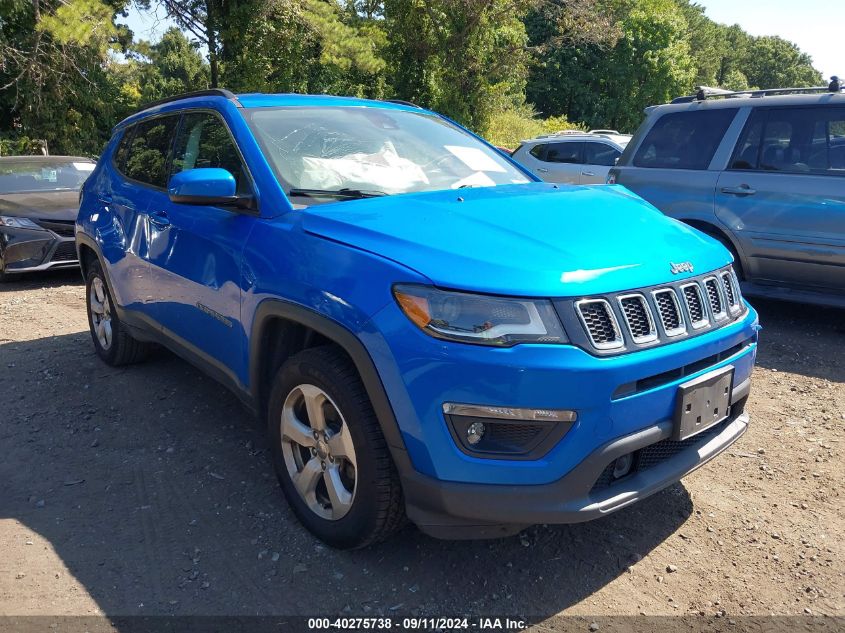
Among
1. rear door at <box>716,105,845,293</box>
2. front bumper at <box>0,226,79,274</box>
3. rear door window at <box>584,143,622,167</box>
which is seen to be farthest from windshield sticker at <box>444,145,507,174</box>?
rear door window at <box>584,143,622,167</box>

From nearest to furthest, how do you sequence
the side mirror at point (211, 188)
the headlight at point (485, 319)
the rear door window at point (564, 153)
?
the headlight at point (485, 319)
the side mirror at point (211, 188)
the rear door window at point (564, 153)

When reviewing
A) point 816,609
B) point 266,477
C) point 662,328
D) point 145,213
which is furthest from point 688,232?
point 145,213

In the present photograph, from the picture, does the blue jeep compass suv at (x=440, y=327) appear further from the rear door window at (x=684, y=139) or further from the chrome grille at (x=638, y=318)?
the rear door window at (x=684, y=139)

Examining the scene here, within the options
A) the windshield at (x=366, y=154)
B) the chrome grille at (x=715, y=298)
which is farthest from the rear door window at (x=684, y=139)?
the chrome grille at (x=715, y=298)

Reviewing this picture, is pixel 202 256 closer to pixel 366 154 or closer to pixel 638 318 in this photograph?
pixel 366 154

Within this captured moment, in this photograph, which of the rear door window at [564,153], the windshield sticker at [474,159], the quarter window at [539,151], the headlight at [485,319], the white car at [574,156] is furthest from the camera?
the quarter window at [539,151]

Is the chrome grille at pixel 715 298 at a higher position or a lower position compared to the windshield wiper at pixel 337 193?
lower

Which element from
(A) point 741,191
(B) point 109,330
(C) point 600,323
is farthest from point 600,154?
(C) point 600,323

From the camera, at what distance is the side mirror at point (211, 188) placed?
3.12 meters

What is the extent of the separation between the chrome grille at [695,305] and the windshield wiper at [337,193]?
1370 mm

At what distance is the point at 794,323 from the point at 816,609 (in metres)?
4.13

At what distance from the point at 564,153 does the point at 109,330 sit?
8.58m

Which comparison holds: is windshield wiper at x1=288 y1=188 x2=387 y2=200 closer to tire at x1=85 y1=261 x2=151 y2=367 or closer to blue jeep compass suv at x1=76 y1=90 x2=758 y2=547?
blue jeep compass suv at x1=76 y1=90 x2=758 y2=547

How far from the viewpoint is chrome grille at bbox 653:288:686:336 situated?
2.48 meters
